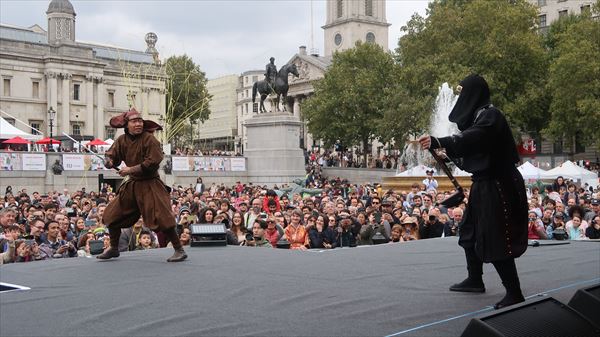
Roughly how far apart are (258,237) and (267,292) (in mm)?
5359

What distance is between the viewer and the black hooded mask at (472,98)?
226 inches

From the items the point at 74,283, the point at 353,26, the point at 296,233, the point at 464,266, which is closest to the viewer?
the point at 74,283

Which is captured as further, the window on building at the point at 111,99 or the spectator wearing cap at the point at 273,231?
the window on building at the point at 111,99

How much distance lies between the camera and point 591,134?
138ft

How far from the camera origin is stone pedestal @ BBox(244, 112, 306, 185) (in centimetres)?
3578

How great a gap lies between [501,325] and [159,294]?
3.37m

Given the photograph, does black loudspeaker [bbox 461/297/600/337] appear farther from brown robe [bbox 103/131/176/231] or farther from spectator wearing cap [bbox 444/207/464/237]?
spectator wearing cap [bbox 444/207/464/237]

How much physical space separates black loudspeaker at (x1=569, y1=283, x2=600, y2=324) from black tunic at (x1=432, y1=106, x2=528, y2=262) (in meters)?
1.18

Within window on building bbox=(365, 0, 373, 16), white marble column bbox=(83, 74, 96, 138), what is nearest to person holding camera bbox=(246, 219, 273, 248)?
white marble column bbox=(83, 74, 96, 138)

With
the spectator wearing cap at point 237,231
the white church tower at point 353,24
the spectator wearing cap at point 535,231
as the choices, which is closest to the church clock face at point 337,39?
the white church tower at point 353,24

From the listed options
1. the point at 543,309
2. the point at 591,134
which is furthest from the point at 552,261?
the point at 591,134

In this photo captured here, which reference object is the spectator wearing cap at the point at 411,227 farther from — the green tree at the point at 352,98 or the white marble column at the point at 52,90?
the white marble column at the point at 52,90

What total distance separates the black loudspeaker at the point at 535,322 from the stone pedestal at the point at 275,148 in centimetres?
3179

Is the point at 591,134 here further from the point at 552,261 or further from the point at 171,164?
the point at 552,261
